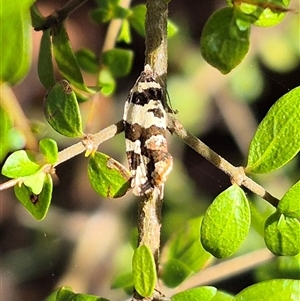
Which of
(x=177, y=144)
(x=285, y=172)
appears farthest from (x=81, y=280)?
(x=285, y=172)

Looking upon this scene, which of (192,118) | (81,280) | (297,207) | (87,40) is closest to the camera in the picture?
(297,207)

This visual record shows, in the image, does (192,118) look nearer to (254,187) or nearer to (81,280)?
(81,280)

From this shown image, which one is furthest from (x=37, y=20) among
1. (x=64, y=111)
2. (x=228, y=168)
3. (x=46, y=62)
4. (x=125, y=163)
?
(x=125, y=163)

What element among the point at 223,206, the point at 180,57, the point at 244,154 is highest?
the point at 223,206

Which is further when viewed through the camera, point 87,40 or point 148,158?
point 87,40

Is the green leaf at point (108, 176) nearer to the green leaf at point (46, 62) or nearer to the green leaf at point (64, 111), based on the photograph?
the green leaf at point (64, 111)

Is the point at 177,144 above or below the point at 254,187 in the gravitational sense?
below

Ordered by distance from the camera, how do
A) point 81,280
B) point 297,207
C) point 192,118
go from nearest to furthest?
point 297,207 → point 192,118 → point 81,280

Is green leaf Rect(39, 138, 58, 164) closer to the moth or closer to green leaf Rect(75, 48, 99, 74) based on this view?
the moth
